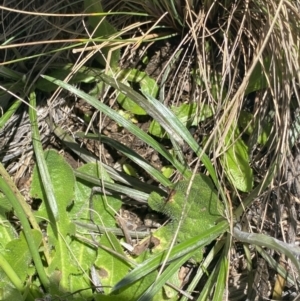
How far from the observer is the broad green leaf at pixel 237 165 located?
128 cm

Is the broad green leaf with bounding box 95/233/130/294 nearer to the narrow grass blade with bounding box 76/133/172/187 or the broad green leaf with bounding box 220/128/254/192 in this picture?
the narrow grass blade with bounding box 76/133/172/187

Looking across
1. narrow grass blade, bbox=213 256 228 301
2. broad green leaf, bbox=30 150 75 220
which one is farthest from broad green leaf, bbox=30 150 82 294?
narrow grass blade, bbox=213 256 228 301

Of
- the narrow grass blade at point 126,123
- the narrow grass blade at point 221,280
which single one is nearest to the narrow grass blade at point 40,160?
the narrow grass blade at point 126,123

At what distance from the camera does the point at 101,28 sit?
130cm

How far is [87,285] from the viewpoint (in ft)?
4.27

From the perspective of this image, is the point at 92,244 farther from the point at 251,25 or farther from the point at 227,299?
the point at 251,25

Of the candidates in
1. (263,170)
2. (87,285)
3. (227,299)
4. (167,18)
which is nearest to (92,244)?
(87,285)

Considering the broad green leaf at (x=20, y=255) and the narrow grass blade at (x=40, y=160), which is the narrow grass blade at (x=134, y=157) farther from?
the broad green leaf at (x=20, y=255)

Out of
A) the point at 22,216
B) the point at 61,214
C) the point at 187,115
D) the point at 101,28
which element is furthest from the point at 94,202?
the point at 101,28

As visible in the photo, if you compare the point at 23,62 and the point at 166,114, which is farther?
the point at 23,62

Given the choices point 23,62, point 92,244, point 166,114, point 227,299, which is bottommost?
point 227,299

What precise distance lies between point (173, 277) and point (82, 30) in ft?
2.10

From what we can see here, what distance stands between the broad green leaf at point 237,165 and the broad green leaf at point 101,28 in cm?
33

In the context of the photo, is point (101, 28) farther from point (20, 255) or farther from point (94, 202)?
point (20, 255)
